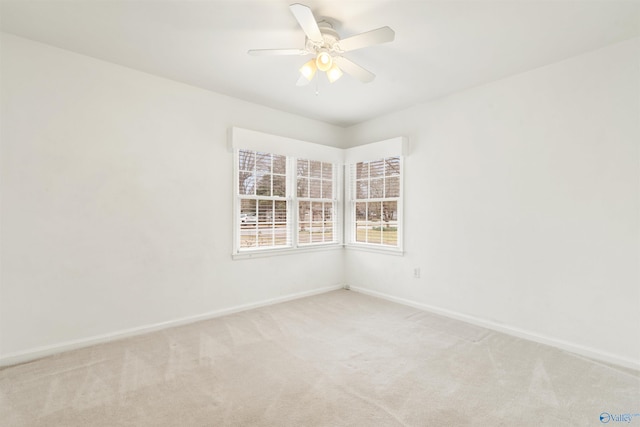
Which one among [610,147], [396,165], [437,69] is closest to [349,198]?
[396,165]

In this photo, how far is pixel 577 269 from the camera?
272 cm

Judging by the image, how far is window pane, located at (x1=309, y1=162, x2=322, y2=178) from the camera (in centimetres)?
455

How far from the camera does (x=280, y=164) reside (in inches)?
165

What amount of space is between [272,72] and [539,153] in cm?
271

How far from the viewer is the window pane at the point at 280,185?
4137mm

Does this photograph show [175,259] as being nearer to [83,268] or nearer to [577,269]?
[83,268]

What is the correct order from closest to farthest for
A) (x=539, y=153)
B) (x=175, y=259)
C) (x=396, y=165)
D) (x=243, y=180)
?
(x=539, y=153), (x=175, y=259), (x=243, y=180), (x=396, y=165)

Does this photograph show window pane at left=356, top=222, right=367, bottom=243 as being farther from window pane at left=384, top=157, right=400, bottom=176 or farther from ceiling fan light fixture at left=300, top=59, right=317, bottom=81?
ceiling fan light fixture at left=300, top=59, right=317, bottom=81

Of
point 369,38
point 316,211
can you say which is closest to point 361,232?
point 316,211

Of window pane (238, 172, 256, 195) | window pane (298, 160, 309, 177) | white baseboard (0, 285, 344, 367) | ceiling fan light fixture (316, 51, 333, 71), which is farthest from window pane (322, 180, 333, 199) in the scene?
ceiling fan light fixture (316, 51, 333, 71)

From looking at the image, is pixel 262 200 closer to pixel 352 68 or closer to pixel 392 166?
pixel 392 166

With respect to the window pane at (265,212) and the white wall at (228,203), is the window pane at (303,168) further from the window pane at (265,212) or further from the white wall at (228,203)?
the white wall at (228,203)

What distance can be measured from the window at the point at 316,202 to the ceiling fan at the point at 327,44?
2.00m

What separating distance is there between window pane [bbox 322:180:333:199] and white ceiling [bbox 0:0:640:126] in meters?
1.69
